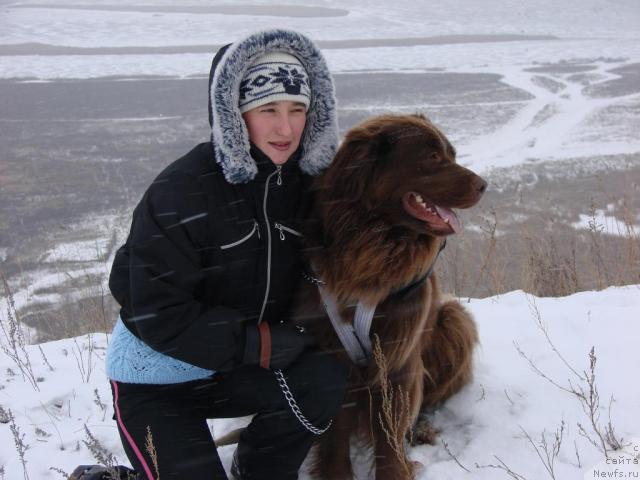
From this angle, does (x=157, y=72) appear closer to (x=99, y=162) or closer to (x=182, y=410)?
(x=99, y=162)

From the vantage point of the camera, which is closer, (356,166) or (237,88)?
(237,88)

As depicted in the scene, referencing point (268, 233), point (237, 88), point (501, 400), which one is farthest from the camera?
point (501, 400)

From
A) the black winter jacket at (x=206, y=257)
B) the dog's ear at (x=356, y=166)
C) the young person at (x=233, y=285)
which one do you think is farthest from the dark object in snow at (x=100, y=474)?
the dog's ear at (x=356, y=166)

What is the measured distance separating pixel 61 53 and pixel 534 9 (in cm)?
3297

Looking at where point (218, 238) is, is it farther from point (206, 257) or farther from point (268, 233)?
point (268, 233)

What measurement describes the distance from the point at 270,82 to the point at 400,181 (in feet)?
2.16

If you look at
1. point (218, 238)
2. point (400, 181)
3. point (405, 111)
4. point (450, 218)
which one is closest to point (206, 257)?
point (218, 238)

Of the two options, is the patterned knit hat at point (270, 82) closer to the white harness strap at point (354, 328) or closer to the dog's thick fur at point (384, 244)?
the dog's thick fur at point (384, 244)

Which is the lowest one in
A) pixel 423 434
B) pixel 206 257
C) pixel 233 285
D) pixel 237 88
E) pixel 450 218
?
pixel 423 434

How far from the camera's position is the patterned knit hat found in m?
2.17

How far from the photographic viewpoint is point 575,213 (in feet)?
29.6

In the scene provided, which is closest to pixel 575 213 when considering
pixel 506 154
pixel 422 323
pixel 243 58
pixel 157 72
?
pixel 506 154

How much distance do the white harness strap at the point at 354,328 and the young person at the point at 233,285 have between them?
0.10 meters

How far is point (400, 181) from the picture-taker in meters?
2.32
